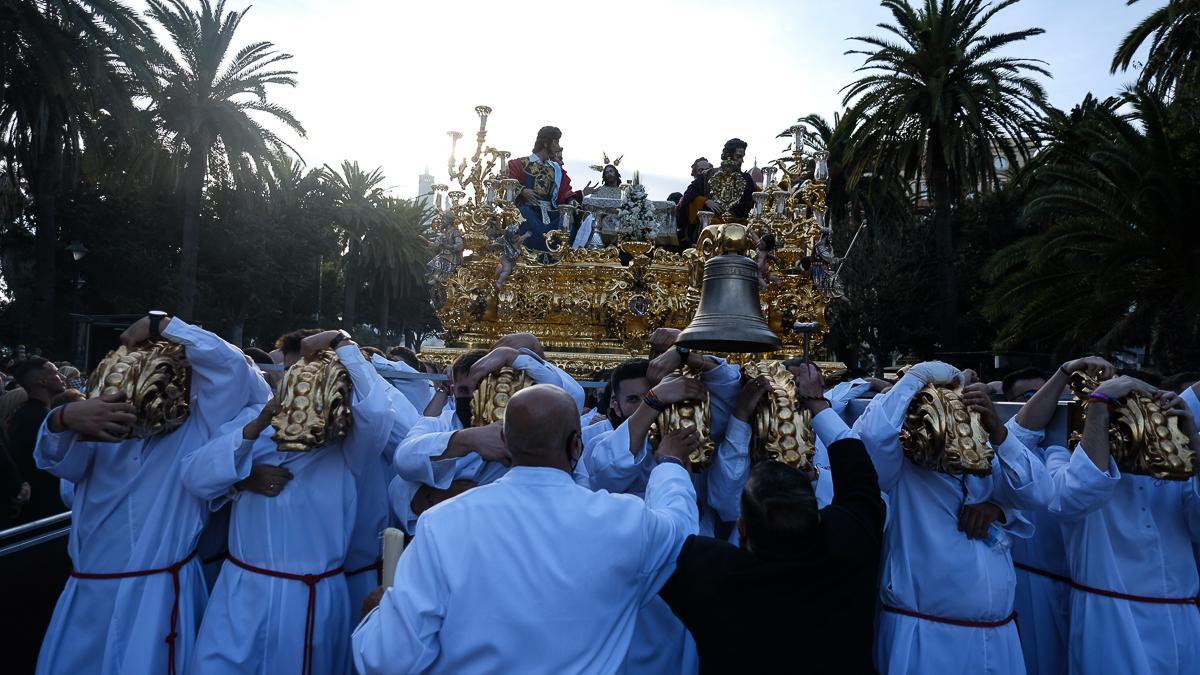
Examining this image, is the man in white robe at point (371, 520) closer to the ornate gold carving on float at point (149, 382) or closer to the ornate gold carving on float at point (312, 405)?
the ornate gold carving on float at point (312, 405)

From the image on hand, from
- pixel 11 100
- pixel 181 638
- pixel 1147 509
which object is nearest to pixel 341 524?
pixel 181 638

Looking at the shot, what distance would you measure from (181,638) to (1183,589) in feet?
16.1

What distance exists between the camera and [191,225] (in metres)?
22.0

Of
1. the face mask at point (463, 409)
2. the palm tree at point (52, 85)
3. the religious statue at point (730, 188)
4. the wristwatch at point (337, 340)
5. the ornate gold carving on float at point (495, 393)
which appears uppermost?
Answer: the palm tree at point (52, 85)

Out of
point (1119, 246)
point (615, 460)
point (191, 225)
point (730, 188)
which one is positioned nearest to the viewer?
point (615, 460)

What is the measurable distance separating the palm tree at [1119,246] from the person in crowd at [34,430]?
47.8 ft

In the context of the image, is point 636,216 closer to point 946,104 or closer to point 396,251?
point 946,104

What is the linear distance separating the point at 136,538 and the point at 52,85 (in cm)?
1666

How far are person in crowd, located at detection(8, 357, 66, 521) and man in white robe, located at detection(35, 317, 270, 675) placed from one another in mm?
3091

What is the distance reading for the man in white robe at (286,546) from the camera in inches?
158

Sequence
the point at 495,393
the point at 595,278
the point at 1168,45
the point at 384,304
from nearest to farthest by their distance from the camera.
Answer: the point at 495,393, the point at 595,278, the point at 1168,45, the point at 384,304

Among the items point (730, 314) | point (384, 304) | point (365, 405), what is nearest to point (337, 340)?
point (365, 405)

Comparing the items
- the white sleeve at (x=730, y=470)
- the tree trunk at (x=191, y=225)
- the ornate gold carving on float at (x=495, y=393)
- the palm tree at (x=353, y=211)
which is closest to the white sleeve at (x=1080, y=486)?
the white sleeve at (x=730, y=470)

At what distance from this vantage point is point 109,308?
27453 millimetres
